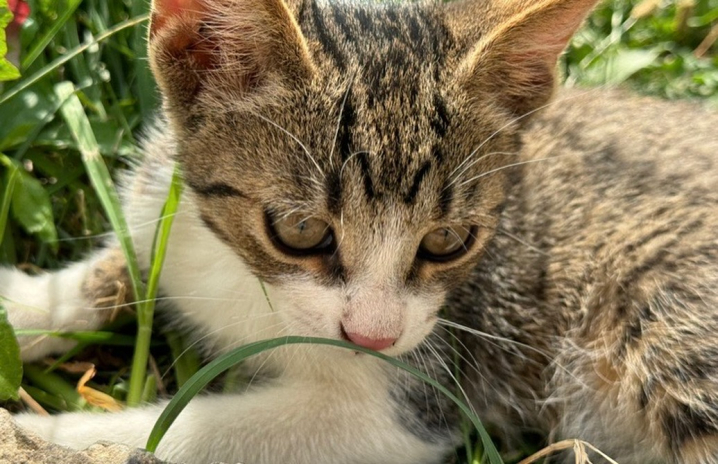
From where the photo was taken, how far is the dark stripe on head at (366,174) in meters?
2.05

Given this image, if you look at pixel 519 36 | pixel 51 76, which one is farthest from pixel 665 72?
pixel 51 76

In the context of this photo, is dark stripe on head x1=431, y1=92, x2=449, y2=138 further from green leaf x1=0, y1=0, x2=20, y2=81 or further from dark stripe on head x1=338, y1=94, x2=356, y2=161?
green leaf x1=0, y1=0, x2=20, y2=81

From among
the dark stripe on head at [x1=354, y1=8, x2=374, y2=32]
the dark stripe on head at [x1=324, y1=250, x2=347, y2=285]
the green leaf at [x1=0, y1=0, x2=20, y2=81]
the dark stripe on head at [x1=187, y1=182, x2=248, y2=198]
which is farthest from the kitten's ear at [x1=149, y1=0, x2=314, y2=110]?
the green leaf at [x1=0, y1=0, x2=20, y2=81]

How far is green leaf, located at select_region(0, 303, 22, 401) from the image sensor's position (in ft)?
7.22

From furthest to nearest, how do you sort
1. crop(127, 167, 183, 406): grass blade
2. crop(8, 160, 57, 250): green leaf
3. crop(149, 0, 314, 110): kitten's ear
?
1. crop(8, 160, 57, 250): green leaf
2. crop(127, 167, 183, 406): grass blade
3. crop(149, 0, 314, 110): kitten's ear

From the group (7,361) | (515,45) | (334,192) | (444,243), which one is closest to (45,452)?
(7,361)

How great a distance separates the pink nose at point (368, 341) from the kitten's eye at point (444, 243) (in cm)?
26

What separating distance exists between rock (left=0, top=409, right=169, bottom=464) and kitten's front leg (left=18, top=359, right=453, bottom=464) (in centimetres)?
46

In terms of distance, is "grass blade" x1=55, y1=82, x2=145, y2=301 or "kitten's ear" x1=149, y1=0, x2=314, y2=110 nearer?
"kitten's ear" x1=149, y1=0, x2=314, y2=110

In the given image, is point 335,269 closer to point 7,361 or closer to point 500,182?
point 500,182

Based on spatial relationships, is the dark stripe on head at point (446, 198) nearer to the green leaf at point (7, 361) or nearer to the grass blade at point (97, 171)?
the grass blade at point (97, 171)

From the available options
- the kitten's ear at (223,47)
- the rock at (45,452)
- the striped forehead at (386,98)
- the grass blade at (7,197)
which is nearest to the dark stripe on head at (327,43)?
the striped forehead at (386,98)

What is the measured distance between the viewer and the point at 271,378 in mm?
2625

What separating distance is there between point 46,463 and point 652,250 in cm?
182
